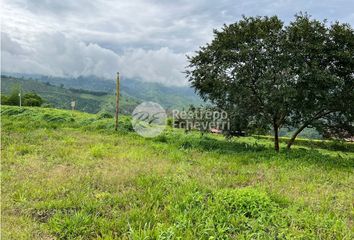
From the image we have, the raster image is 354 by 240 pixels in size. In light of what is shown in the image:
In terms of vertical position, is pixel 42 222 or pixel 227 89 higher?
pixel 227 89

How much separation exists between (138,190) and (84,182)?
5.60 feet

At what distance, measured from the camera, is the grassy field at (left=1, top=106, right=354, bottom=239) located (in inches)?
253

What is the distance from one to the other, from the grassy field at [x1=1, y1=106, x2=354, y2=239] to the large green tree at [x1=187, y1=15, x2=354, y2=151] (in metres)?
2.70

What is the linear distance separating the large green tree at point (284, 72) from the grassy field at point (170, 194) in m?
2.70

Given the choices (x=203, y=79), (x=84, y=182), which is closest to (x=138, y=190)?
(x=84, y=182)

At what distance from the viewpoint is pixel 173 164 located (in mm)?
12781

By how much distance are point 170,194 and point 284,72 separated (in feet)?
33.0

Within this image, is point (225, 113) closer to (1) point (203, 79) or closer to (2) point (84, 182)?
(1) point (203, 79)

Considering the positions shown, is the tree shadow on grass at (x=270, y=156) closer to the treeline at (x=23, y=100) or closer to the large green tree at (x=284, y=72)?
the large green tree at (x=284, y=72)

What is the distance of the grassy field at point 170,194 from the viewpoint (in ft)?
21.0
